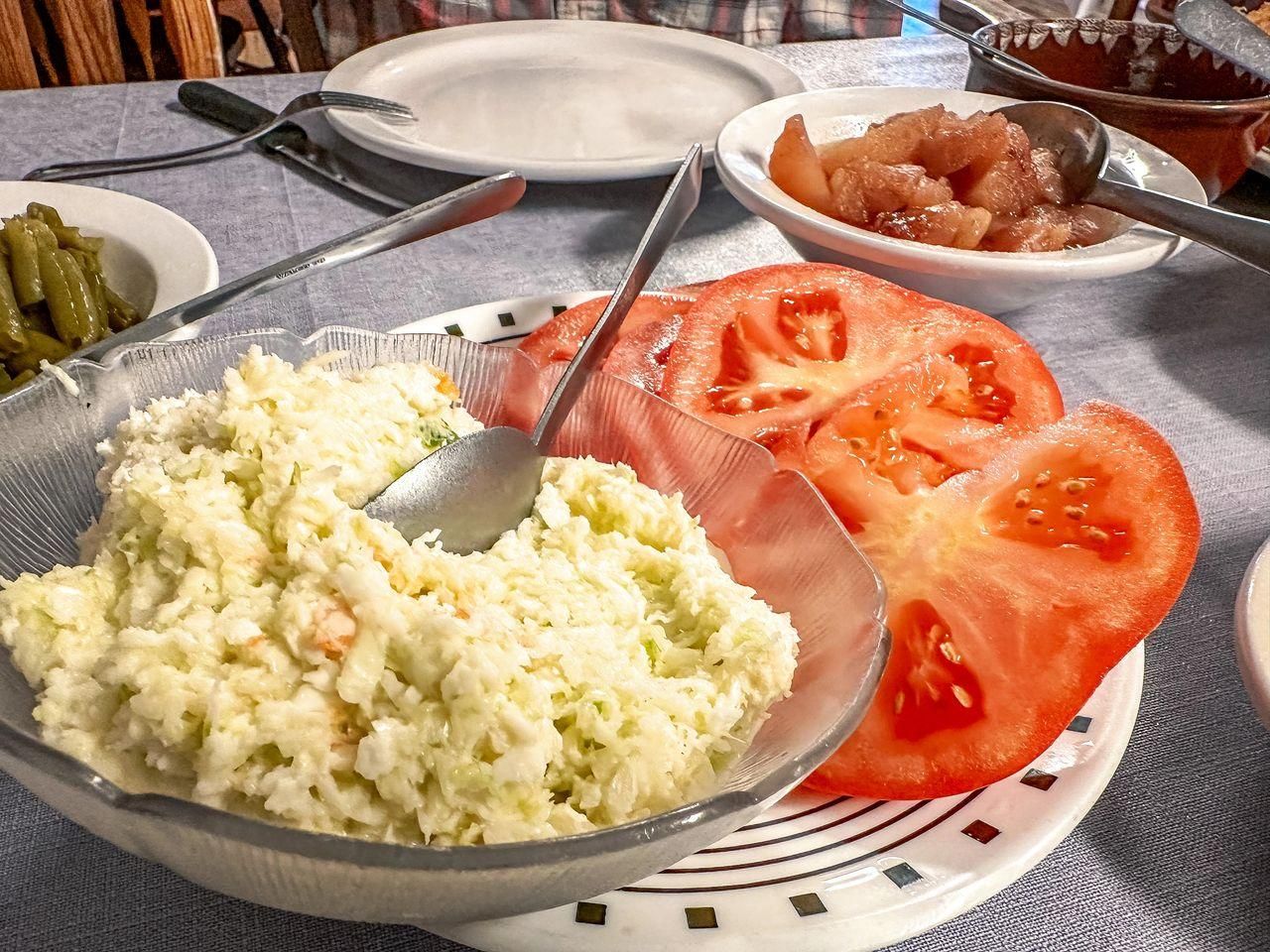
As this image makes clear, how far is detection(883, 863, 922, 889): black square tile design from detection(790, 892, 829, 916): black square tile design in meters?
0.06

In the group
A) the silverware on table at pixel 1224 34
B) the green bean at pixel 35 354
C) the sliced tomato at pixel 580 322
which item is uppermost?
the silverware on table at pixel 1224 34

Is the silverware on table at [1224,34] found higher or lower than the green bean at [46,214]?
higher

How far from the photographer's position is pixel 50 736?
667mm

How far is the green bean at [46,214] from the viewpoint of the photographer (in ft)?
4.76

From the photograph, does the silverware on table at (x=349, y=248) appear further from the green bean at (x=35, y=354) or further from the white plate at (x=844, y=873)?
the white plate at (x=844, y=873)

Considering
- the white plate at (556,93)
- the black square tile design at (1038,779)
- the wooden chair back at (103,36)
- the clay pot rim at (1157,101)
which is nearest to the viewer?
the black square tile design at (1038,779)

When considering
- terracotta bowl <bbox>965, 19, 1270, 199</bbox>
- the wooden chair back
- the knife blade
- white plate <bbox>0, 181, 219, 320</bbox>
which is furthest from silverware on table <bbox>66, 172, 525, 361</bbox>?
the wooden chair back

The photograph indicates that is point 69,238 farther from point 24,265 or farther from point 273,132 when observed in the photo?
point 273,132

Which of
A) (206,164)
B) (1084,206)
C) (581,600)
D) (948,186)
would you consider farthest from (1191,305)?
(206,164)

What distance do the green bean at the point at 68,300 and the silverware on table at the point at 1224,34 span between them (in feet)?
7.15

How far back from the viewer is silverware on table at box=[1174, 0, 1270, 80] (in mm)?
1944

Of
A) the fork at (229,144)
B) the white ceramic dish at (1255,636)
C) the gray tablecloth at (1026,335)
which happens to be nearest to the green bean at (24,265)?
the gray tablecloth at (1026,335)

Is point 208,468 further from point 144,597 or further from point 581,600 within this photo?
point 581,600

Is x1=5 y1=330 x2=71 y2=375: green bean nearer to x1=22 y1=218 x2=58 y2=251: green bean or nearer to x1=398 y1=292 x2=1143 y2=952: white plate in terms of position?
x1=22 y1=218 x2=58 y2=251: green bean
